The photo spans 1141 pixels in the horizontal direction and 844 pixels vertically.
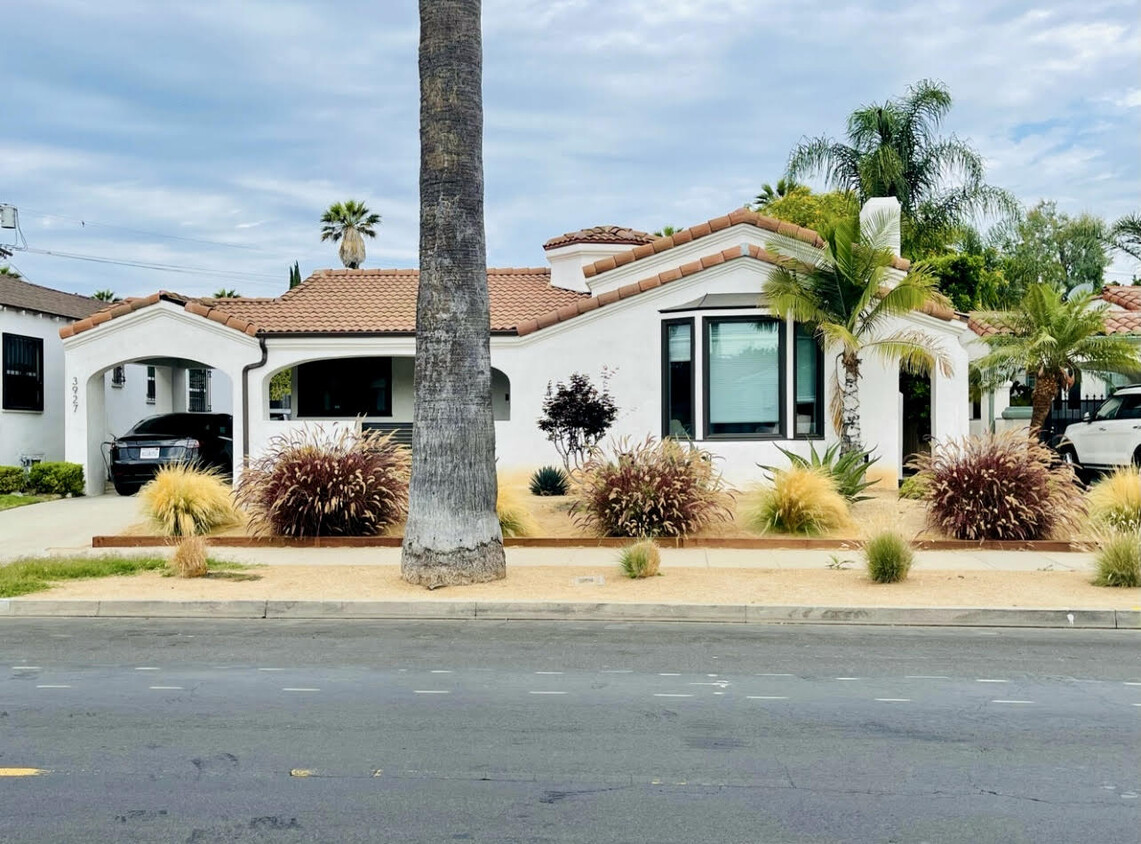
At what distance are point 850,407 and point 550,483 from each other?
16.5 feet

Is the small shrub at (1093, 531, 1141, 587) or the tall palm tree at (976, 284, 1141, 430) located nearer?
the small shrub at (1093, 531, 1141, 587)

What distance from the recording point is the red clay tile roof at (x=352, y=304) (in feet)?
63.2

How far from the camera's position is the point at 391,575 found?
1158 centimetres

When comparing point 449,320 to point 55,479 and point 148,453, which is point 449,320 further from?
point 55,479

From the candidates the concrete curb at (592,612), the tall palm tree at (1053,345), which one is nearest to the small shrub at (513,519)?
the concrete curb at (592,612)

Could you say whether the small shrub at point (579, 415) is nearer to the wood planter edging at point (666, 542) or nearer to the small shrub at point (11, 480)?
the wood planter edging at point (666, 542)

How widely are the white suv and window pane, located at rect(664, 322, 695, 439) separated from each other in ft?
21.8

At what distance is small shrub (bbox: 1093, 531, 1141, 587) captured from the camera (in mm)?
10578

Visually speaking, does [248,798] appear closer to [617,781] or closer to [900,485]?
[617,781]

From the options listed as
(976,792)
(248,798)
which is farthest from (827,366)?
(248,798)

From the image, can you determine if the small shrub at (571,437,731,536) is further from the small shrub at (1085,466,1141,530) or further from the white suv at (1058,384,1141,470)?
the white suv at (1058,384,1141,470)

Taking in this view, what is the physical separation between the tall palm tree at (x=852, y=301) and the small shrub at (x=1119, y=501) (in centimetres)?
358

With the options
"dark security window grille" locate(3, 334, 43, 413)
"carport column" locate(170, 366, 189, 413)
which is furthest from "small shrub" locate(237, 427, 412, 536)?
"carport column" locate(170, 366, 189, 413)

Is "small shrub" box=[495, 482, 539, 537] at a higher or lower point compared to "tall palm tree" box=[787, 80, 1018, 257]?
lower
